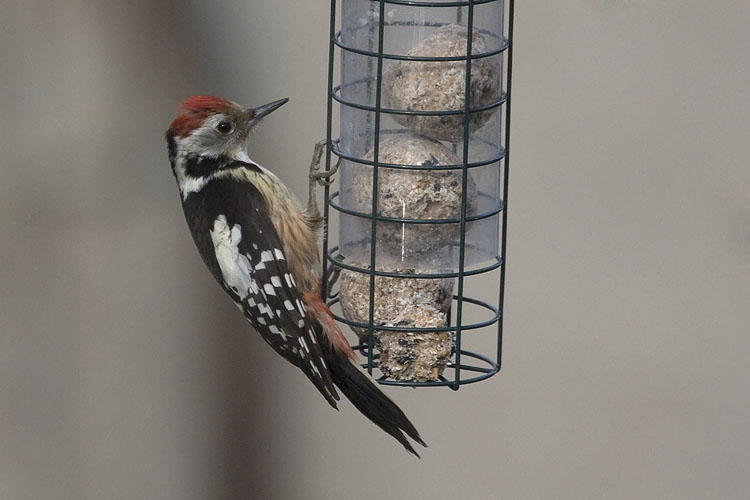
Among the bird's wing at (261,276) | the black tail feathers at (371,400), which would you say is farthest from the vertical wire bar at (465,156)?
the bird's wing at (261,276)

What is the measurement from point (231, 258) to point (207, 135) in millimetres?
446

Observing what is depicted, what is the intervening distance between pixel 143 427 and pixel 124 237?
1073 mm

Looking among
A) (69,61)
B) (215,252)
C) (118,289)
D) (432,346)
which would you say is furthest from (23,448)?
(432,346)

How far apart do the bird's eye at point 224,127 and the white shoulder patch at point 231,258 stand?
1.00 ft

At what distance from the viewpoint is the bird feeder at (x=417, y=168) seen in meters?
3.06

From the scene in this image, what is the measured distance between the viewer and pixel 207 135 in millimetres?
3555

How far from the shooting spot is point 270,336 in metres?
3.40

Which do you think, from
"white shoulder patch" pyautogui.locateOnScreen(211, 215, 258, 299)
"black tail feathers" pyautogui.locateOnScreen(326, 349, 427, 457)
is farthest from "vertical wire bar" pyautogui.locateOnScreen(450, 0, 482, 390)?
"white shoulder patch" pyautogui.locateOnScreen(211, 215, 258, 299)

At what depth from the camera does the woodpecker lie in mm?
3311

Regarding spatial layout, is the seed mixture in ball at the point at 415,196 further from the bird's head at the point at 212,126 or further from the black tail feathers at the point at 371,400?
the bird's head at the point at 212,126

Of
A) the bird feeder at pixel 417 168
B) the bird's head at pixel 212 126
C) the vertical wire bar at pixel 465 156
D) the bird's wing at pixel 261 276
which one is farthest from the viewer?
the bird's head at pixel 212 126

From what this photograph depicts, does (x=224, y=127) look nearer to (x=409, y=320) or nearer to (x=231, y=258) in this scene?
(x=231, y=258)

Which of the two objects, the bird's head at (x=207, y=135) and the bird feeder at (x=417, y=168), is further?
the bird's head at (x=207, y=135)

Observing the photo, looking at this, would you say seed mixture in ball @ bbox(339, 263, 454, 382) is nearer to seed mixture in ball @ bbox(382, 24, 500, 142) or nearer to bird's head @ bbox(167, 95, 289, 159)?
seed mixture in ball @ bbox(382, 24, 500, 142)
